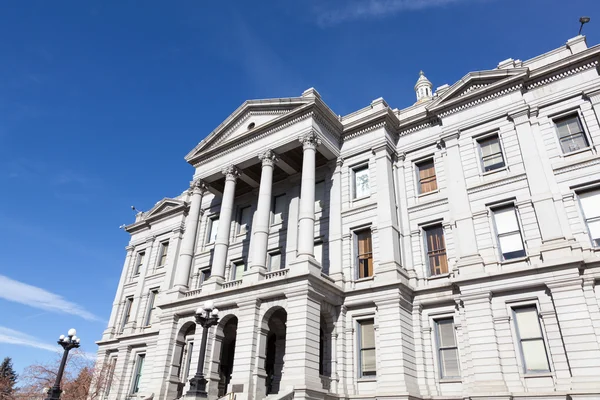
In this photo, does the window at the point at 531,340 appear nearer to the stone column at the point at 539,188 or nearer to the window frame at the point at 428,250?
the stone column at the point at 539,188

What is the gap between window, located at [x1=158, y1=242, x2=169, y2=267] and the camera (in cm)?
3581

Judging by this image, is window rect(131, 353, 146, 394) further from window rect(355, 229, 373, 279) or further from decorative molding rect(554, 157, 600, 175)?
decorative molding rect(554, 157, 600, 175)

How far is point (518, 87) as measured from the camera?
21.7 meters

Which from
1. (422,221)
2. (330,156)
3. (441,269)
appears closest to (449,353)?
(441,269)

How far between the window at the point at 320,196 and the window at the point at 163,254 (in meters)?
16.2

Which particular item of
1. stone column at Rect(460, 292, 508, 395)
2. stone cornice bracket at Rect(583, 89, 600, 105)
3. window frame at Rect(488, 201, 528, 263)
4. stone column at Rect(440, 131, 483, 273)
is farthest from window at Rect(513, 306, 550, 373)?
stone cornice bracket at Rect(583, 89, 600, 105)

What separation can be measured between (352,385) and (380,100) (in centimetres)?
1587

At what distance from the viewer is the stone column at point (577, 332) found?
601 inches

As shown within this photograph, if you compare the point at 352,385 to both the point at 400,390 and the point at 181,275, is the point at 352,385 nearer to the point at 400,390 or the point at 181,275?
the point at 400,390

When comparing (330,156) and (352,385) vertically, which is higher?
(330,156)

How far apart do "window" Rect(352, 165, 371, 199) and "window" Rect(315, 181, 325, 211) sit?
2.05m

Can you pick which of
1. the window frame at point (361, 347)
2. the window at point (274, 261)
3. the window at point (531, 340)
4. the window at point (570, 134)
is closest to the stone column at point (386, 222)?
the window frame at point (361, 347)

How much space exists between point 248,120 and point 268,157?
13.5 feet

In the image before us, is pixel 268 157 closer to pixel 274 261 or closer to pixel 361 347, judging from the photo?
pixel 274 261
